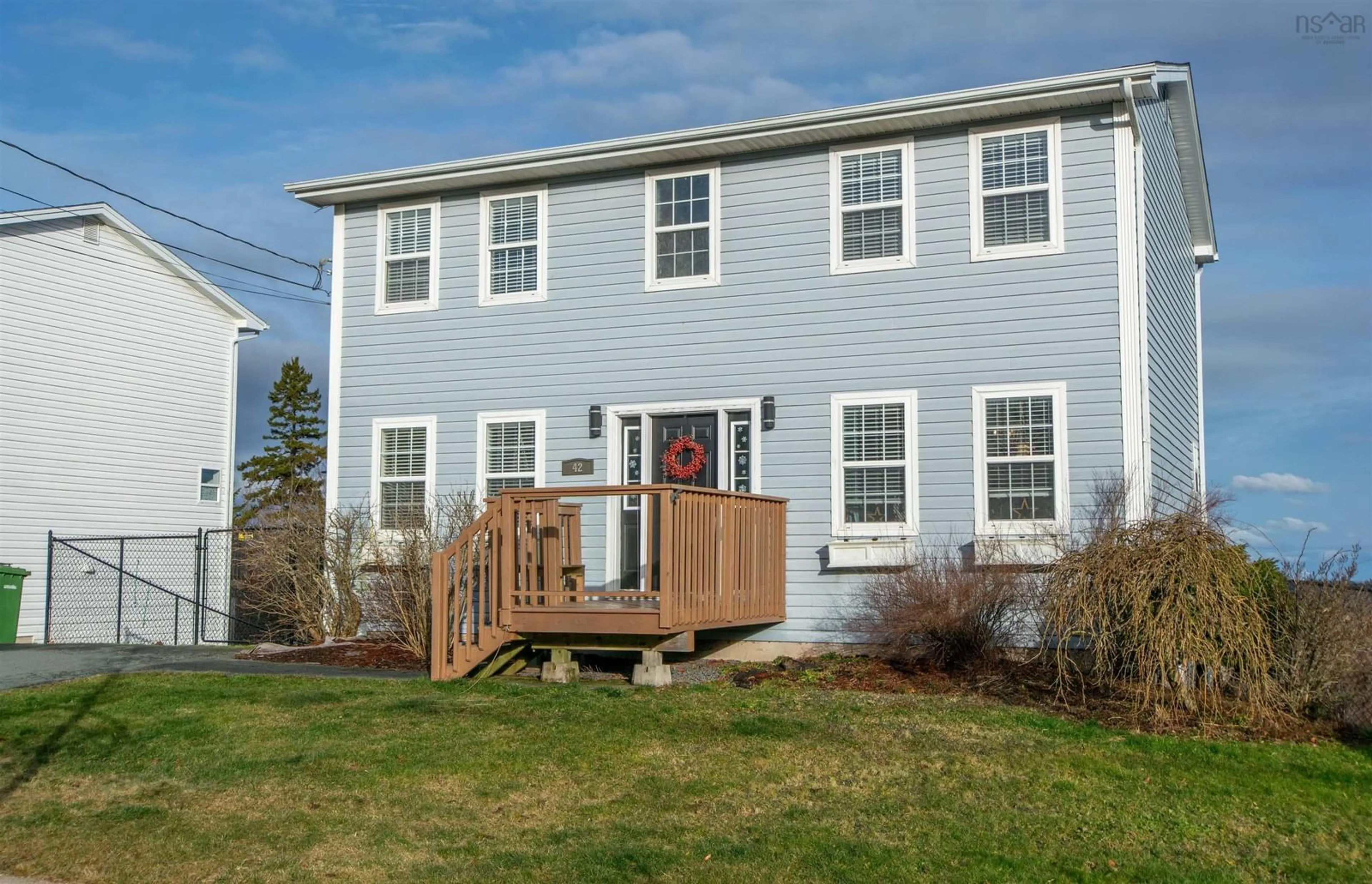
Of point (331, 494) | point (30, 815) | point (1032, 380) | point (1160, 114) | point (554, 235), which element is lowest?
point (30, 815)

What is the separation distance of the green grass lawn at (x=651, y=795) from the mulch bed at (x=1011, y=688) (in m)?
0.32

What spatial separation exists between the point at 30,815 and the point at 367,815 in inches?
72.7

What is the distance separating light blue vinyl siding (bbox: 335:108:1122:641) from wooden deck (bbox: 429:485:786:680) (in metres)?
1.43

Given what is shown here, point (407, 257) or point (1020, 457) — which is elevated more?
point (407, 257)

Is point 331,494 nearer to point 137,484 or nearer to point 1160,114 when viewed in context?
point 137,484

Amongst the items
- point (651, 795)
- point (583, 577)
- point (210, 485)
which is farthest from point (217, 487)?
point (651, 795)

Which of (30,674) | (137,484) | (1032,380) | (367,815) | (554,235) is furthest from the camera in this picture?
(137,484)

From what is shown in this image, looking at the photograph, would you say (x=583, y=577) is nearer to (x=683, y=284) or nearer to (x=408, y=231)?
(x=683, y=284)

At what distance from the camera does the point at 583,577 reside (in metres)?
11.8

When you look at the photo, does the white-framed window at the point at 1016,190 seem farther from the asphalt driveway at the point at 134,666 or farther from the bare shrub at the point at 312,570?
the bare shrub at the point at 312,570

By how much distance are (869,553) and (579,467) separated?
3.36 m

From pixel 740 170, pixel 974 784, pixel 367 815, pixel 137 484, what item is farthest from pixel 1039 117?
pixel 137 484

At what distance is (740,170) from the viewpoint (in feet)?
43.3

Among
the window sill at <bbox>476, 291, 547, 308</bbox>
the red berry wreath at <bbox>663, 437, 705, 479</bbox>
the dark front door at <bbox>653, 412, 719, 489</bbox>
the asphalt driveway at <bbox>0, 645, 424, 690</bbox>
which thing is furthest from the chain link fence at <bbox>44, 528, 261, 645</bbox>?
the red berry wreath at <bbox>663, 437, 705, 479</bbox>
